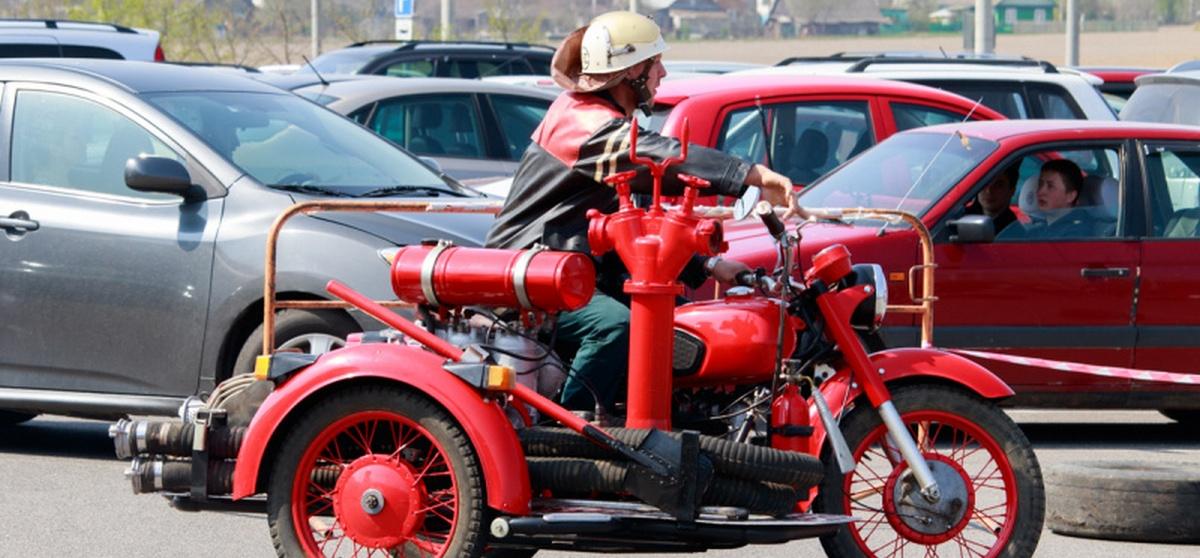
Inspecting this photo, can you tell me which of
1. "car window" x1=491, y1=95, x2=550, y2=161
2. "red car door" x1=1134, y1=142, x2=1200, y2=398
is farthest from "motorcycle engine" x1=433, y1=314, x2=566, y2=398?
"car window" x1=491, y1=95, x2=550, y2=161

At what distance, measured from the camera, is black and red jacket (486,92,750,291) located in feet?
18.6

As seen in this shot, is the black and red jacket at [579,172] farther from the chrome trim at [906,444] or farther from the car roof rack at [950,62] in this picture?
the car roof rack at [950,62]

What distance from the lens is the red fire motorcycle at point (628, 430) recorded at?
564 centimetres

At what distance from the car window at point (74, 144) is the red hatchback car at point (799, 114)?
3.22m

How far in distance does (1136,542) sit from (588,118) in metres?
2.77

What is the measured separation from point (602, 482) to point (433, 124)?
835cm

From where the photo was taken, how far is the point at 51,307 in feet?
27.3

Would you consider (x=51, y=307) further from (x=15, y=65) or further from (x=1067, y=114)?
(x=1067, y=114)

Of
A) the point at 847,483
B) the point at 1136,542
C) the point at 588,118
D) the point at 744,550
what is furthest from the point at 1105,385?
the point at 588,118

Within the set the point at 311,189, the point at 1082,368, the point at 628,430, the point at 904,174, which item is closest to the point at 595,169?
the point at 628,430

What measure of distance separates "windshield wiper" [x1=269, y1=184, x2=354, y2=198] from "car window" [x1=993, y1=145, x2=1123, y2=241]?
9.73 feet

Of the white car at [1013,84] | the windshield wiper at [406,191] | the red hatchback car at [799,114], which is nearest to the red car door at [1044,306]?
the red hatchback car at [799,114]

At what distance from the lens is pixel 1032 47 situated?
2785 inches

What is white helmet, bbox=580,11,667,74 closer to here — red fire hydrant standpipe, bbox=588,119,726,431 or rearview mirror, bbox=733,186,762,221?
red fire hydrant standpipe, bbox=588,119,726,431
